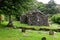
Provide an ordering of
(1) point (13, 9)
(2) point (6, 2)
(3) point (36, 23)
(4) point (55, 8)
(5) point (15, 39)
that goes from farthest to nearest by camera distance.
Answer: (4) point (55, 8) → (3) point (36, 23) → (1) point (13, 9) → (2) point (6, 2) → (5) point (15, 39)

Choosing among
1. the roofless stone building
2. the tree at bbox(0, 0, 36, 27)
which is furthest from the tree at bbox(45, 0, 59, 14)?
the tree at bbox(0, 0, 36, 27)

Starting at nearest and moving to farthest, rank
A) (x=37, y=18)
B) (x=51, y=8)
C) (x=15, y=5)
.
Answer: (x=15, y=5) < (x=37, y=18) < (x=51, y=8)

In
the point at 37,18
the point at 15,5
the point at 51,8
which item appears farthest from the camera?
the point at 51,8

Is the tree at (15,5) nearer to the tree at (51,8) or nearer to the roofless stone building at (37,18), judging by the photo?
the roofless stone building at (37,18)

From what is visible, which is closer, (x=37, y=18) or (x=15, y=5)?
(x=15, y=5)

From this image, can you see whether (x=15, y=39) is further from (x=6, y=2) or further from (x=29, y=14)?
(x=29, y=14)

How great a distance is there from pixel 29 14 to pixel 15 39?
46.7 feet

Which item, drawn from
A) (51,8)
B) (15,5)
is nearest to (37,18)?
(15,5)

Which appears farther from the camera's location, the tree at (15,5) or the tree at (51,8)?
the tree at (51,8)

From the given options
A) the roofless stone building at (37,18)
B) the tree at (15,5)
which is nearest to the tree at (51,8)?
the roofless stone building at (37,18)

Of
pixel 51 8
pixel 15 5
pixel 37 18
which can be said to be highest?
pixel 15 5

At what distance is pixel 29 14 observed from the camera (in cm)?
3142

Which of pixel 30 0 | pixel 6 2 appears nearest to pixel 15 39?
pixel 6 2

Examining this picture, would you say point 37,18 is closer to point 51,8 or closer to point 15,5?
point 15,5
